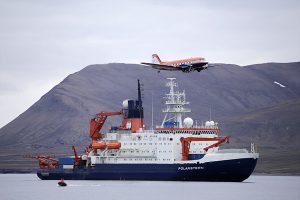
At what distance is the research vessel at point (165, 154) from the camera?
80500 mm

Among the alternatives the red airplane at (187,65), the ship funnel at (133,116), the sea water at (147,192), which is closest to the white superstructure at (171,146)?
the ship funnel at (133,116)

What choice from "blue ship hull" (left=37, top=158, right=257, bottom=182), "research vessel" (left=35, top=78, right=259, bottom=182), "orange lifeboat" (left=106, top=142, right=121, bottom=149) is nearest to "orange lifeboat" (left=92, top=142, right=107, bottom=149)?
"research vessel" (left=35, top=78, right=259, bottom=182)

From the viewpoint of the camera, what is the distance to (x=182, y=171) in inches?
3204

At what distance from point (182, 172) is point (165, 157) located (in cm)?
269

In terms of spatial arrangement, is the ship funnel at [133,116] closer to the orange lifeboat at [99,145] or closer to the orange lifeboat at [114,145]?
the orange lifeboat at [114,145]

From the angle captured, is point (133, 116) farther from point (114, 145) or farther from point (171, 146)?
point (171, 146)

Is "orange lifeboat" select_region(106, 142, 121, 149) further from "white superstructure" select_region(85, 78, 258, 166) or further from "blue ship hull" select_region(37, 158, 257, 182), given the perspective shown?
"blue ship hull" select_region(37, 158, 257, 182)

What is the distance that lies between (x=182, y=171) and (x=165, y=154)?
9.33ft

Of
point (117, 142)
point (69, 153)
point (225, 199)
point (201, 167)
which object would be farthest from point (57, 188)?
point (69, 153)

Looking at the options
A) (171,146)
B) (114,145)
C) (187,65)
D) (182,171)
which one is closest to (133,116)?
(114,145)

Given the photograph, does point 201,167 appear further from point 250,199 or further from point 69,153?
point 69,153

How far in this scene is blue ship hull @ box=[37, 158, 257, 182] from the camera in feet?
263

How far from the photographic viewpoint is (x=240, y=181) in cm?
8381

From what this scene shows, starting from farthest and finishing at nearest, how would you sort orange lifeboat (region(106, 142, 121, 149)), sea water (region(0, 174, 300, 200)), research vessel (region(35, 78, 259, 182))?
orange lifeboat (region(106, 142, 121, 149)) < research vessel (region(35, 78, 259, 182)) < sea water (region(0, 174, 300, 200))
